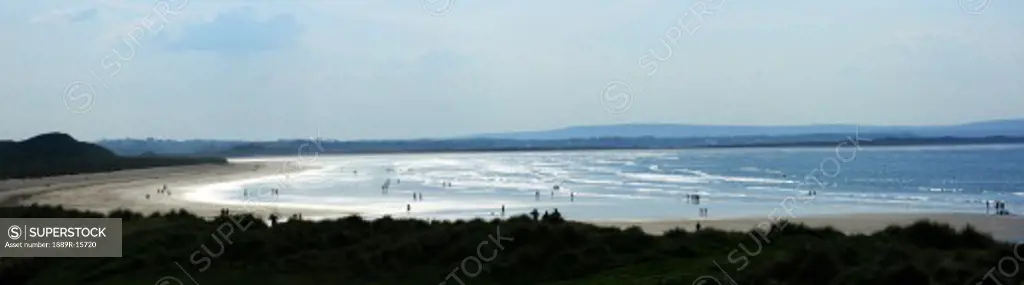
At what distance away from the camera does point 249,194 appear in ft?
212

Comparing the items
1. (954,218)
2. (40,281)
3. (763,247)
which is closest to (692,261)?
(763,247)

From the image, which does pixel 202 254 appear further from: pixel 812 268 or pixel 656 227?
pixel 656 227

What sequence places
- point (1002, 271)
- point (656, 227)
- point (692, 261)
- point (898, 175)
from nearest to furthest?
1. point (1002, 271)
2. point (692, 261)
3. point (656, 227)
4. point (898, 175)

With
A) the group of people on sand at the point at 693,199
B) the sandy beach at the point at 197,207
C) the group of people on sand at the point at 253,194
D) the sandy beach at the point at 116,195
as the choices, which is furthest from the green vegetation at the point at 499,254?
the group of people on sand at the point at 253,194

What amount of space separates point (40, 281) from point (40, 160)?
117m

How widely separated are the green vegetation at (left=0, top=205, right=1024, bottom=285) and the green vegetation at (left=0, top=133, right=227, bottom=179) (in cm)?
8048

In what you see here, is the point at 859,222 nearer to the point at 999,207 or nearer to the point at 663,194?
the point at 999,207

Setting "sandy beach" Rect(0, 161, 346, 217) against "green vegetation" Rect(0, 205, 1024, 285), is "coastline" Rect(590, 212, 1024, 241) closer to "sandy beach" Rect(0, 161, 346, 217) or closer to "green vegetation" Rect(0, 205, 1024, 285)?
"sandy beach" Rect(0, 161, 346, 217)

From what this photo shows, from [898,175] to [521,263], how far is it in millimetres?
65952

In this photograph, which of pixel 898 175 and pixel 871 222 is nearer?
pixel 871 222

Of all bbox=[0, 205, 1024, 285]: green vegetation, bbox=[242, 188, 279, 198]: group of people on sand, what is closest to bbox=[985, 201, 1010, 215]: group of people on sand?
bbox=[0, 205, 1024, 285]: green vegetation

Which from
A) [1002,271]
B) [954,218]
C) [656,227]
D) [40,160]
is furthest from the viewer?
[40,160]

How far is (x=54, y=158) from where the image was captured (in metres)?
133

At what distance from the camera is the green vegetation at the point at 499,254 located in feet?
Answer: 58.5
